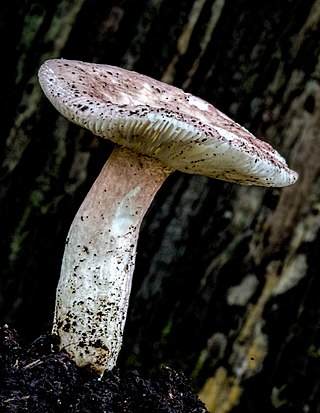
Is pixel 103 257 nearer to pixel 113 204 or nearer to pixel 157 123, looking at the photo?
pixel 113 204

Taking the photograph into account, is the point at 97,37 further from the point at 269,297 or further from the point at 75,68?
the point at 269,297

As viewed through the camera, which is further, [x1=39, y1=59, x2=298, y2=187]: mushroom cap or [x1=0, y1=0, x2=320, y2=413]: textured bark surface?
[x1=0, y1=0, x2=320, y2=413]: textured bark surface

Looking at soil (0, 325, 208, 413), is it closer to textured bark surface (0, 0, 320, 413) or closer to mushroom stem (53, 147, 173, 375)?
mushroom stem (53, 147, 173, 375)

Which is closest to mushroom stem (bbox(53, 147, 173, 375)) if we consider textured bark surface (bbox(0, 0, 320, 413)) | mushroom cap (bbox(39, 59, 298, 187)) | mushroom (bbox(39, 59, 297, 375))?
mushroom (bbox(39, 59, 297, 375))

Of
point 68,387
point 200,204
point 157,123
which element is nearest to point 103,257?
point 68,387

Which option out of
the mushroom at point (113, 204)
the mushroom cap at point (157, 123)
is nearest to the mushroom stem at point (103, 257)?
the mushroom at point (113, 204)

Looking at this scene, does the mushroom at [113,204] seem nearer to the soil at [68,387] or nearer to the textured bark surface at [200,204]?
the soil at [68,387]

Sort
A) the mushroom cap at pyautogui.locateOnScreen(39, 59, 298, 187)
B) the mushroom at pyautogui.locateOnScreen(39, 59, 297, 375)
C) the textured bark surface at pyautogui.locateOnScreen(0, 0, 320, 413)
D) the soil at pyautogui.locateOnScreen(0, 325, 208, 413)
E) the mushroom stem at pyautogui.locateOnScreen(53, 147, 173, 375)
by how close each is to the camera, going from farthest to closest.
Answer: the textured bark surface at pyautogui.locateOnScreen(0, 0, 320, 413) → the mushroom stem at pyautogui.locateOnScreen(53, 147, 173, 375) → the mushroom at pyautogui.locateOnScreen(39, 59, 297, 375) → the soil at pyautogui.locateOnScreen(0, 325, 208, 413) → the mushroom cap at pyautogui.locateOnScreen(39, 59, 298, 187)

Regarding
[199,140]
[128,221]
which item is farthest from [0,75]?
[199,140]
